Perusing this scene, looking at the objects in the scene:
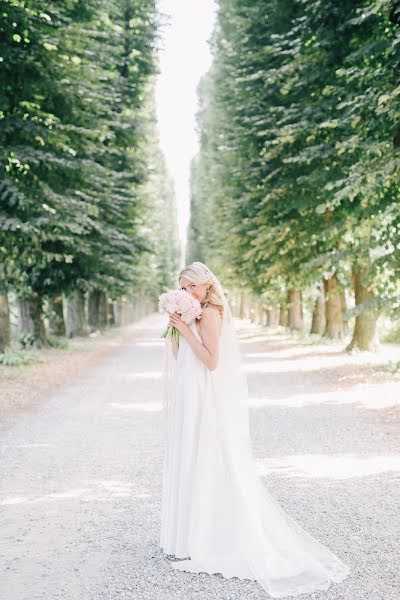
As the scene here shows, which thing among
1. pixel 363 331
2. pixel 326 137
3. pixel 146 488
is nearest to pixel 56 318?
pixel 363 331

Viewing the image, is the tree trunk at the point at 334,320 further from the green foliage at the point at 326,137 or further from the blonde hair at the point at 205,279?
the blonde hair at the point at 205,279

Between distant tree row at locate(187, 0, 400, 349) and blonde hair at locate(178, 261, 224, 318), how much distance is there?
17.2 feet

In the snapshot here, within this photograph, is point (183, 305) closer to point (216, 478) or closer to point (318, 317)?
point (216, 478)

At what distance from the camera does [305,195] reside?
15.2 metres

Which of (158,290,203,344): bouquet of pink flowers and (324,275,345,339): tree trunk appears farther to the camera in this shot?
(324,275,345,339): tree trunk

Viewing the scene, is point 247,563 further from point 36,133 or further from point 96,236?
point 96,236

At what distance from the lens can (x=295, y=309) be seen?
29812 millimetres

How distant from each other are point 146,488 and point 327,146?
8.45 metres

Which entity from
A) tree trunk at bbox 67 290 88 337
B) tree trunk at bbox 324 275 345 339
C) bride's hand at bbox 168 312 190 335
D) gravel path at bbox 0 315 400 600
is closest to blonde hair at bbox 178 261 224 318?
bride's hand at bbox 168 312 190 335

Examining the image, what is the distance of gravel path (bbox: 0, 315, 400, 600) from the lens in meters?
3.97

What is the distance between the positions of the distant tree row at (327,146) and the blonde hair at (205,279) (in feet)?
17.2

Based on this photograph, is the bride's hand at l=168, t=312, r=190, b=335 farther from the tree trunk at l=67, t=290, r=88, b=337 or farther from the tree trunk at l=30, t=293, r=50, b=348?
the tree trunk at l=67, t=290, r=88, b=337

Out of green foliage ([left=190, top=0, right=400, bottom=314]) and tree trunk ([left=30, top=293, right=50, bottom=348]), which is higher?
green foliage ([left=190, top=0, right=400, bottom=314])

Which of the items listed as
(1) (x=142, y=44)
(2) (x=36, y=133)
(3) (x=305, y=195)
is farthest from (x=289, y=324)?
(2) (x=36, y=133)
